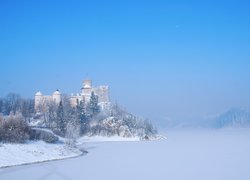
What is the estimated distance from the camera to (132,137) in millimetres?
92250

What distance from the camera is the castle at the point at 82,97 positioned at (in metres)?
111

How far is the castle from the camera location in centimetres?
11070

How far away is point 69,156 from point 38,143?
22.8 ft

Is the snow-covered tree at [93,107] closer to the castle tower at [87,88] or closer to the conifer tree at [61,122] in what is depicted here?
the castle tower at [87,88]

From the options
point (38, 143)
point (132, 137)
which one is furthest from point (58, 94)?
point (38, 143)

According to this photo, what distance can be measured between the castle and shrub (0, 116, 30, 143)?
55.9 metres

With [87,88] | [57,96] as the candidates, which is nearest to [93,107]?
[87,88]

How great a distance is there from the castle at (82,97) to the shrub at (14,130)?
183 feet

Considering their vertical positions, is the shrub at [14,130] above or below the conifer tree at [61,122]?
below

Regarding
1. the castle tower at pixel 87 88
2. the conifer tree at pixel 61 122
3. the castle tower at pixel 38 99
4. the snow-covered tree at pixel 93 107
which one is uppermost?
the castle tower at pixel 87 88

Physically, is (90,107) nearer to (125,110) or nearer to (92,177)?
(125,110)

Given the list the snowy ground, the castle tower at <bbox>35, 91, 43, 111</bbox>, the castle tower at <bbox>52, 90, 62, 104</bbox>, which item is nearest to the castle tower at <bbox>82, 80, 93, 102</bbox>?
the castle tower at <bbox>52, 90, 62, 104</bbox>

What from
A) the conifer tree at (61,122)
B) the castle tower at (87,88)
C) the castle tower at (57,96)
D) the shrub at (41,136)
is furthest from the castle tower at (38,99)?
the shrub at (41,136)

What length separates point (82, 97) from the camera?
367ft
